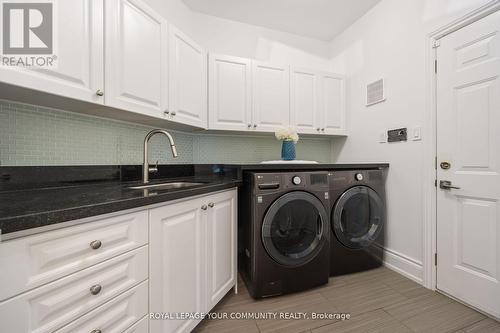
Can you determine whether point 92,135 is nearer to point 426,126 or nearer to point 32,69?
point 32,69

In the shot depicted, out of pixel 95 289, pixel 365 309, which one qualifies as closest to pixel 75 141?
pixel 95 289

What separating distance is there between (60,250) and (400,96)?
2530 millimetres

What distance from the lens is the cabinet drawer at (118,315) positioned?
667mm

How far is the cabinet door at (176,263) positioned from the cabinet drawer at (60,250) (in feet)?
0.40

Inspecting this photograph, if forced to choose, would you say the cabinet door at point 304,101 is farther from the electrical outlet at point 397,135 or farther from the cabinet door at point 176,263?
the cabinet door at point 176,263

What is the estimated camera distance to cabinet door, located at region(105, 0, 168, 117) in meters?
1.11

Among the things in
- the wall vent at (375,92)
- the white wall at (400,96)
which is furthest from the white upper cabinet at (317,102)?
the wall vent at (375,92)

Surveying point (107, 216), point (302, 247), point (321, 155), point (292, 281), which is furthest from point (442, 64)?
point (107, 216)

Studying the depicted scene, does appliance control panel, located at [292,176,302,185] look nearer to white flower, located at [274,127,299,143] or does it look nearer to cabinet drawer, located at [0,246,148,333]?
white flower, located at [274,127,299,143]

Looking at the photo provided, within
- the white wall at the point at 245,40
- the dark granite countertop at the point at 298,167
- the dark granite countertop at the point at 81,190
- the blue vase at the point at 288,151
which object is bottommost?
the dark granite countertop at the point at 81,190

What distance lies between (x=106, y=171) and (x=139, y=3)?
45.3 inches

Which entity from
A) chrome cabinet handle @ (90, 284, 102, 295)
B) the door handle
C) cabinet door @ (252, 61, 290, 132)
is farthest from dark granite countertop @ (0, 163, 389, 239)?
cabinet door @ (252, 61, 290, 132)

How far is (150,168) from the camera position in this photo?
161cm

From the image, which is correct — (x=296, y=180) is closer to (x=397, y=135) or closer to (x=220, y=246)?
(x=220, y=246)
